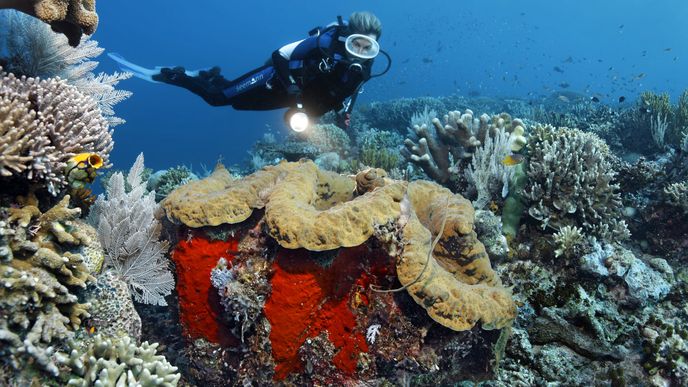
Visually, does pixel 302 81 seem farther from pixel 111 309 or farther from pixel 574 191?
pixel 111 309

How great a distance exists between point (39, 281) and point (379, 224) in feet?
6.86

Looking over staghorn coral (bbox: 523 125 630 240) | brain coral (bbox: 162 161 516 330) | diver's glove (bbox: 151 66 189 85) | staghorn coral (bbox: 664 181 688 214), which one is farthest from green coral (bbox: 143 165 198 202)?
staghorn coral (bbox: 664 181 688 214)

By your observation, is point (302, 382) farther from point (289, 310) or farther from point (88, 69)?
point (88, 69)

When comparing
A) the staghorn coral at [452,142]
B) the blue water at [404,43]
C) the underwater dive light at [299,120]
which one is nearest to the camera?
the staghorn coral at [452,142]

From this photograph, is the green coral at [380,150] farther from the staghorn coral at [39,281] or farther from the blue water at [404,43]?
the blue water at [404,43]

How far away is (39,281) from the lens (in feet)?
7.05

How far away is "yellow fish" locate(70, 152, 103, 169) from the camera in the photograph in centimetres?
248

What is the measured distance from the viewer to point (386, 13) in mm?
141875

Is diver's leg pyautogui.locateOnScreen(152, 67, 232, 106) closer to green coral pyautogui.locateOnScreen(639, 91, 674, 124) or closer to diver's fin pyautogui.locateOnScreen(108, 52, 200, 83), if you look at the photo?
diver's fin pyautogui.locateOnScreen(108, 52, 200, 83)

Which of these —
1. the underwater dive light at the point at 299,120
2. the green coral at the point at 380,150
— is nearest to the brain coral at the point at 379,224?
the underwater dive light at the point at 299,120

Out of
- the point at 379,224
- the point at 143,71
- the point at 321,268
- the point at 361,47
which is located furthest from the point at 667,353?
the point at 143,71

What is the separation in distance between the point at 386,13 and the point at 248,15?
2054 inches

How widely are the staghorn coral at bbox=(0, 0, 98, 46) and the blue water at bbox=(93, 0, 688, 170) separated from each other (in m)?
68.6

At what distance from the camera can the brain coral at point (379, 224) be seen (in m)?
2.55
